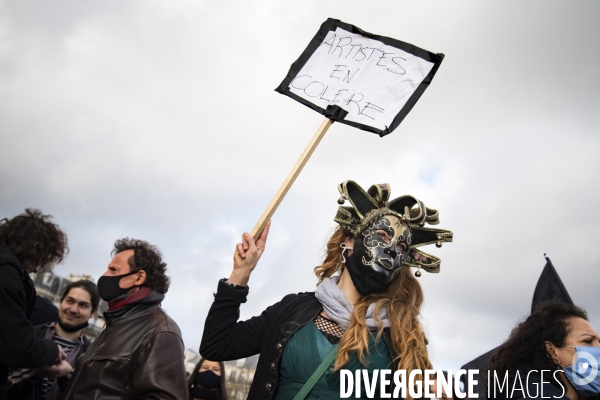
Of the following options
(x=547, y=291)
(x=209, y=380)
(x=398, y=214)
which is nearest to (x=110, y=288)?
(x=398, y=214)

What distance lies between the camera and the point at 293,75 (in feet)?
14.3

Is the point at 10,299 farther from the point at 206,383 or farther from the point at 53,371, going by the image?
the point at 206,383

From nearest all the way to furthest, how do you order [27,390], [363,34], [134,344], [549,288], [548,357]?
[134,344] < [363,34] < [548,357] < [27,390] < [549,288]

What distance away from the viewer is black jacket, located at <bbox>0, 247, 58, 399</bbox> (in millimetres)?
4266

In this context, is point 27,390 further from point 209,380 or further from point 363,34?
point 363,34

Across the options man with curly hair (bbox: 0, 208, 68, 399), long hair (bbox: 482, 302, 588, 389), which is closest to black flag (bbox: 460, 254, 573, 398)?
long hair (bbox: 482, 302, 588, 389)

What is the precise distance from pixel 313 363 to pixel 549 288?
19.4 feet

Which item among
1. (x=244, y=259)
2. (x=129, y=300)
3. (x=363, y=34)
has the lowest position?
(x=129, y=300)

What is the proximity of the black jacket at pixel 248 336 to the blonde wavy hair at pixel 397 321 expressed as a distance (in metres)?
0.08

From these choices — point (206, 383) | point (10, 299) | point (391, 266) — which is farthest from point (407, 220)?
point (206, 383)

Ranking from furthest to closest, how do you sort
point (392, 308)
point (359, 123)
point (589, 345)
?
point (589, 345)
point (359, 123)
point (392, 308)

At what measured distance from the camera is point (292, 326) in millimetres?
3645

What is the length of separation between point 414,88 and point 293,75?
0.92 m

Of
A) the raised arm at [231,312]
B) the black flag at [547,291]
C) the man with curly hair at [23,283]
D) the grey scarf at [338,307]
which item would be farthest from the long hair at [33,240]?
the black flag at [547,291]
